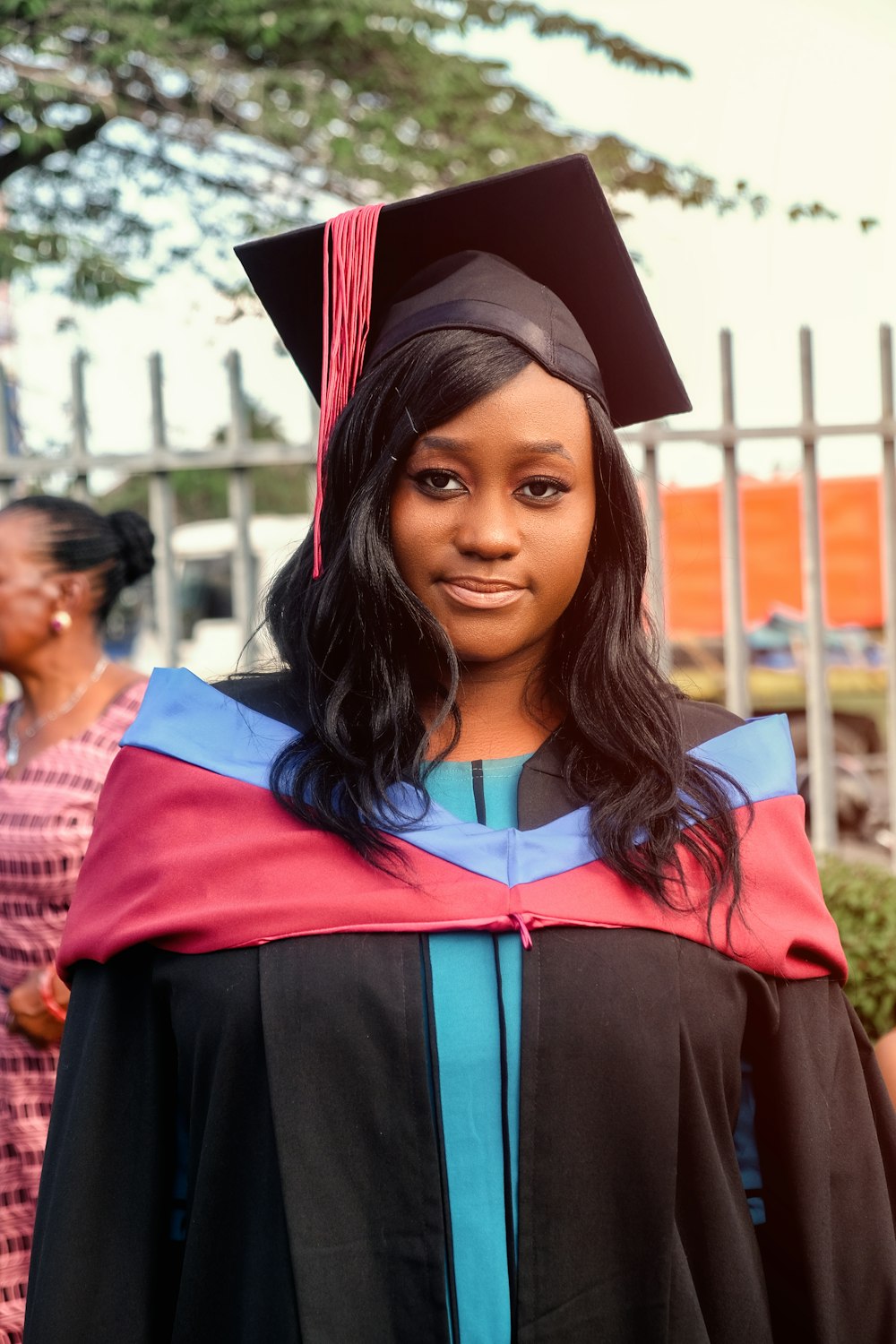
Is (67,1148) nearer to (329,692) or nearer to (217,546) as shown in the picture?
(329,692)

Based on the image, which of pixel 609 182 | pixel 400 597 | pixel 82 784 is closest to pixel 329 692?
pixel 400 597

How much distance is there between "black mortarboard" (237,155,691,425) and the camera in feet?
5.19

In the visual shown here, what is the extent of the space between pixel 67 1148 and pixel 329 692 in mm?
626

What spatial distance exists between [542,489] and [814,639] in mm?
3644

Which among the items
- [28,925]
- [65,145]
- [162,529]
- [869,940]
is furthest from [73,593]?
[65,145]

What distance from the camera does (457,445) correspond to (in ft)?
4.82

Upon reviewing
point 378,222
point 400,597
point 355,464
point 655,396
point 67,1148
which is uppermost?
point 378,222

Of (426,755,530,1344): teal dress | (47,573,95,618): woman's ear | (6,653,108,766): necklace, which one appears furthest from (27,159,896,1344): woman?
(47,573,95,618): woman's ear

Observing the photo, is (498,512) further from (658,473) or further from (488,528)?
(658,473)

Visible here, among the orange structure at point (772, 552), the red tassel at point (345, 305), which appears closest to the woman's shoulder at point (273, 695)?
the red tassel at point (345, 305)

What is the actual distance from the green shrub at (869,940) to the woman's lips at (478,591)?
196cm

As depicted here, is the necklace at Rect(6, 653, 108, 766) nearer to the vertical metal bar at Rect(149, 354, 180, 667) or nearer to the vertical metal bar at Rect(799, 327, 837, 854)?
the vertical metal bar at Rect(149, 354, 180, 667)

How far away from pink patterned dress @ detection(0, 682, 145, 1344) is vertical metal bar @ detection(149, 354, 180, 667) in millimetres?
1861

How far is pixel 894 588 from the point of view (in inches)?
192
